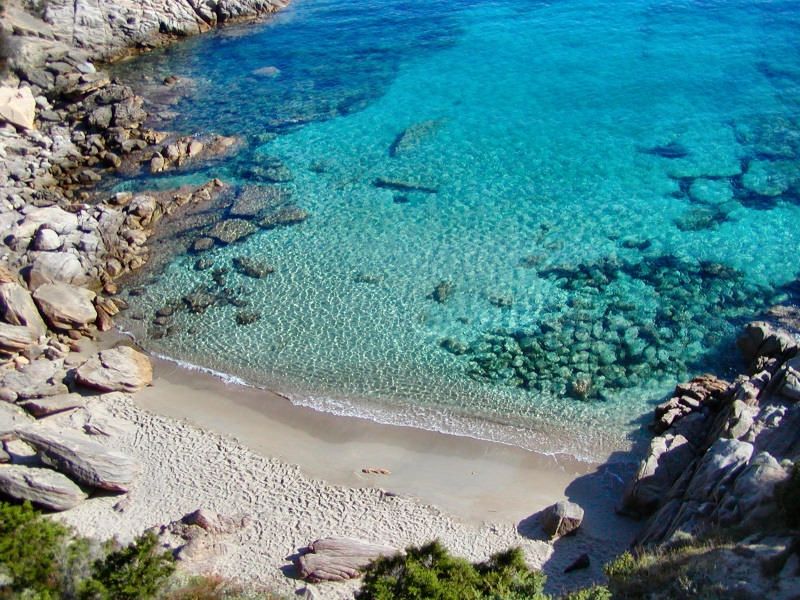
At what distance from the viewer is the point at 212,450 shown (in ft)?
77.4

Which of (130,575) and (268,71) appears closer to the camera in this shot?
(130,575)

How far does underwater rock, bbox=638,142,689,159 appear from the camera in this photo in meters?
38.7

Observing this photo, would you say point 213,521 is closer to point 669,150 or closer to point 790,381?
point 790,381

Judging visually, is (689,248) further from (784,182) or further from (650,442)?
(650,442)

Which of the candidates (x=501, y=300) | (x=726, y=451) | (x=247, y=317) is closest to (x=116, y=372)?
(x=247, y=317)

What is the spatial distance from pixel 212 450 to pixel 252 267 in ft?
33.3

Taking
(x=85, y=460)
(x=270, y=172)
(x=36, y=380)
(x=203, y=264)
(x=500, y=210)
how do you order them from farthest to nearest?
(x=270, y=172), (x=500, y=210), (x=203, y=264), (x=36, y=380), (x=85, y=460)

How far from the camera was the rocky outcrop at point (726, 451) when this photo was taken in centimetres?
1706

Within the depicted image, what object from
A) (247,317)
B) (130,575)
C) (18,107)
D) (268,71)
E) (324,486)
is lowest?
(324,486)

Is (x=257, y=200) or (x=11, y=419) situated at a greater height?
(x=257, y=200)

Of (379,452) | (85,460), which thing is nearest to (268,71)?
(379,452)

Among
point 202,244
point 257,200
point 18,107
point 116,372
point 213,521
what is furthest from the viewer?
point 18,107

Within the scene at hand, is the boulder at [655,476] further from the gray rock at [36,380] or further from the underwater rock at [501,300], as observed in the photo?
the gray rock at [36,380]

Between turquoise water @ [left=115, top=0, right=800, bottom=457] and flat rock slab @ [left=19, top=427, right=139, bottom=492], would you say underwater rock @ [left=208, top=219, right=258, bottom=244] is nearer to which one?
turquoise water @ [left=115, top=0, right=800, bottom=457]
